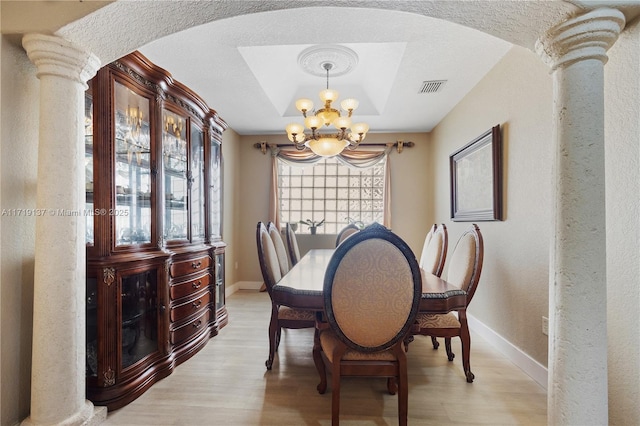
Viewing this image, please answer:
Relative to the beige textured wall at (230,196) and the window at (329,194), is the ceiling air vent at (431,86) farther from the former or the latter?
the beige textured wall at (230,196)

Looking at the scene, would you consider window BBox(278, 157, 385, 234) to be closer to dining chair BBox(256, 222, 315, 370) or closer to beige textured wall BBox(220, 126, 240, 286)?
beige textured wall BBox(220, 126, 240, 286)

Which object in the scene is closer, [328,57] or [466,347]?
[466,347]

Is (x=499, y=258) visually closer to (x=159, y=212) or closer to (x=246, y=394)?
(x=246, y=394)

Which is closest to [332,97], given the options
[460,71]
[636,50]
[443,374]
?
[460,71]

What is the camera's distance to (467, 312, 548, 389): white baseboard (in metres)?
2.01

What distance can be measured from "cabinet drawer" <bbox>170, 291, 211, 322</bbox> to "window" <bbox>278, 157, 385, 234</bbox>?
227 centimetres

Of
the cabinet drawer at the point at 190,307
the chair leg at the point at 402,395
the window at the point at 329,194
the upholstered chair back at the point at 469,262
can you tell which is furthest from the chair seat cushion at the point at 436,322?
the window at the point at 329,194

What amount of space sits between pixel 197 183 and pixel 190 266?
789 mm

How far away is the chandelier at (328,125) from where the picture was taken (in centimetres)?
268

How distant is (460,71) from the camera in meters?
2.73

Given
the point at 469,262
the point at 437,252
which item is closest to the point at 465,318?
the point at 469,262

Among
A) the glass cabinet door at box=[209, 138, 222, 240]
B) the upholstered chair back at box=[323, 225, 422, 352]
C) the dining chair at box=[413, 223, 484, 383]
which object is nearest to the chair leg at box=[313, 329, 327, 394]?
the upholstered chair back at box=[323, 225, 422, 352]

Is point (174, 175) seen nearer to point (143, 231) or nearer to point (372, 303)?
point (143, 231)

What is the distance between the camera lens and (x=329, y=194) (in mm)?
4984
